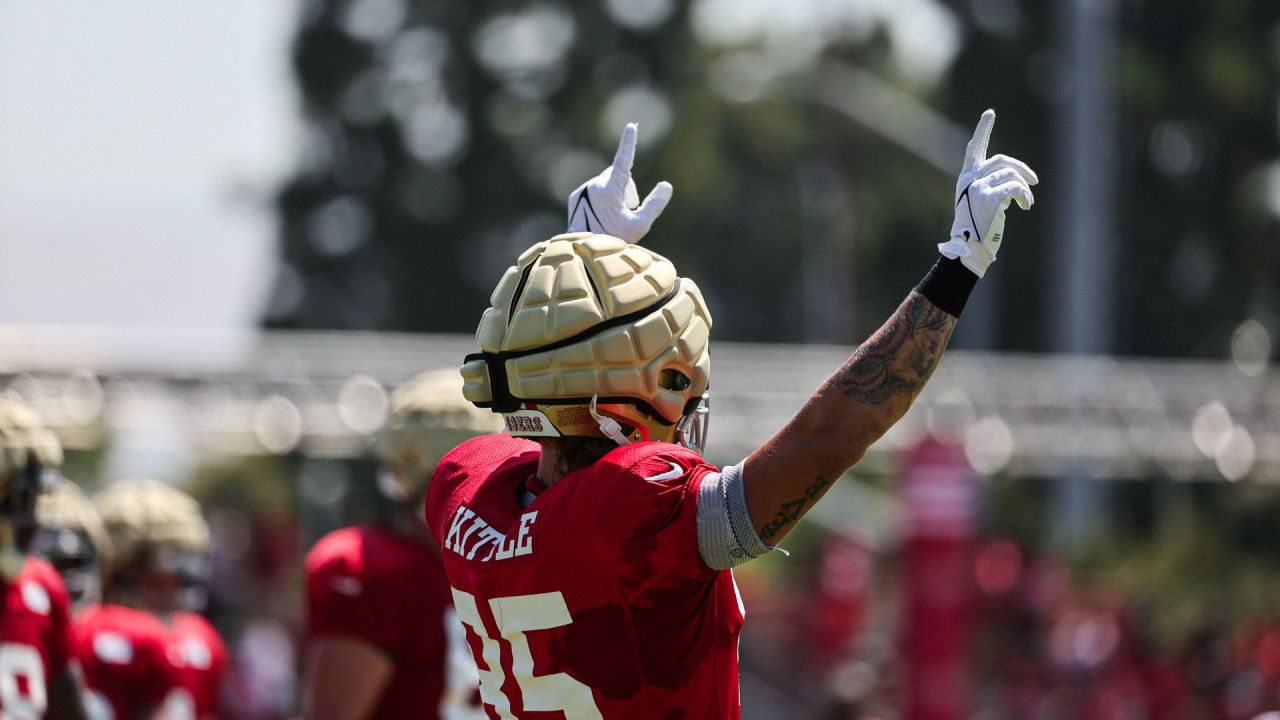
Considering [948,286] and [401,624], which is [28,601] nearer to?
[401,624]

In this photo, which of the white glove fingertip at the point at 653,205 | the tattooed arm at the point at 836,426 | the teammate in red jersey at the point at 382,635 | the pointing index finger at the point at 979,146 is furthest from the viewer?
the teammate in red jersey at the point at 382,635

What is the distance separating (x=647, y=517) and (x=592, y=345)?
35 cm

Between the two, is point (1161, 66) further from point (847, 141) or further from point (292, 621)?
point (292, 621)

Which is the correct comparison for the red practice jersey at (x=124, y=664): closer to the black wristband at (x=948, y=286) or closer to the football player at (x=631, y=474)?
the football player at (x=631, y=474)

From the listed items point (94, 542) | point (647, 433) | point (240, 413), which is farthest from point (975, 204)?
point (240, 413)

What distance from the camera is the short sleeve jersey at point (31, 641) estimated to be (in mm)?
4891

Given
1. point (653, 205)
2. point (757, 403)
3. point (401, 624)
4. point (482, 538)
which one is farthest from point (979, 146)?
point (757, 403)

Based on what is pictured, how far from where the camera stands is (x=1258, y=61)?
104 ft

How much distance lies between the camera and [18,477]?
16.4 ft

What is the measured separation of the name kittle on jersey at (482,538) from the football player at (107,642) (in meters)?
2.61

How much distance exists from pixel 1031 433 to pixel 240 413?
878cm

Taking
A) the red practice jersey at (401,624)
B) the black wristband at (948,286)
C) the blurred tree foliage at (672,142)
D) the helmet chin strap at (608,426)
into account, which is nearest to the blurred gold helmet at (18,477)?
the red practice jersey at (401,624)

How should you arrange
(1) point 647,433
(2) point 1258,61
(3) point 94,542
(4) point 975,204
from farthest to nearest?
(2) point 1258,61 < (3) point 94,542 < (1) point 647,433 < (4) point 975,204

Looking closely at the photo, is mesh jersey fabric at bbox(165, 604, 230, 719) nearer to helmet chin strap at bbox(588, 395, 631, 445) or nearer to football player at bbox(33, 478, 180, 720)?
football player at bbox(33, 478, 180, 720)
